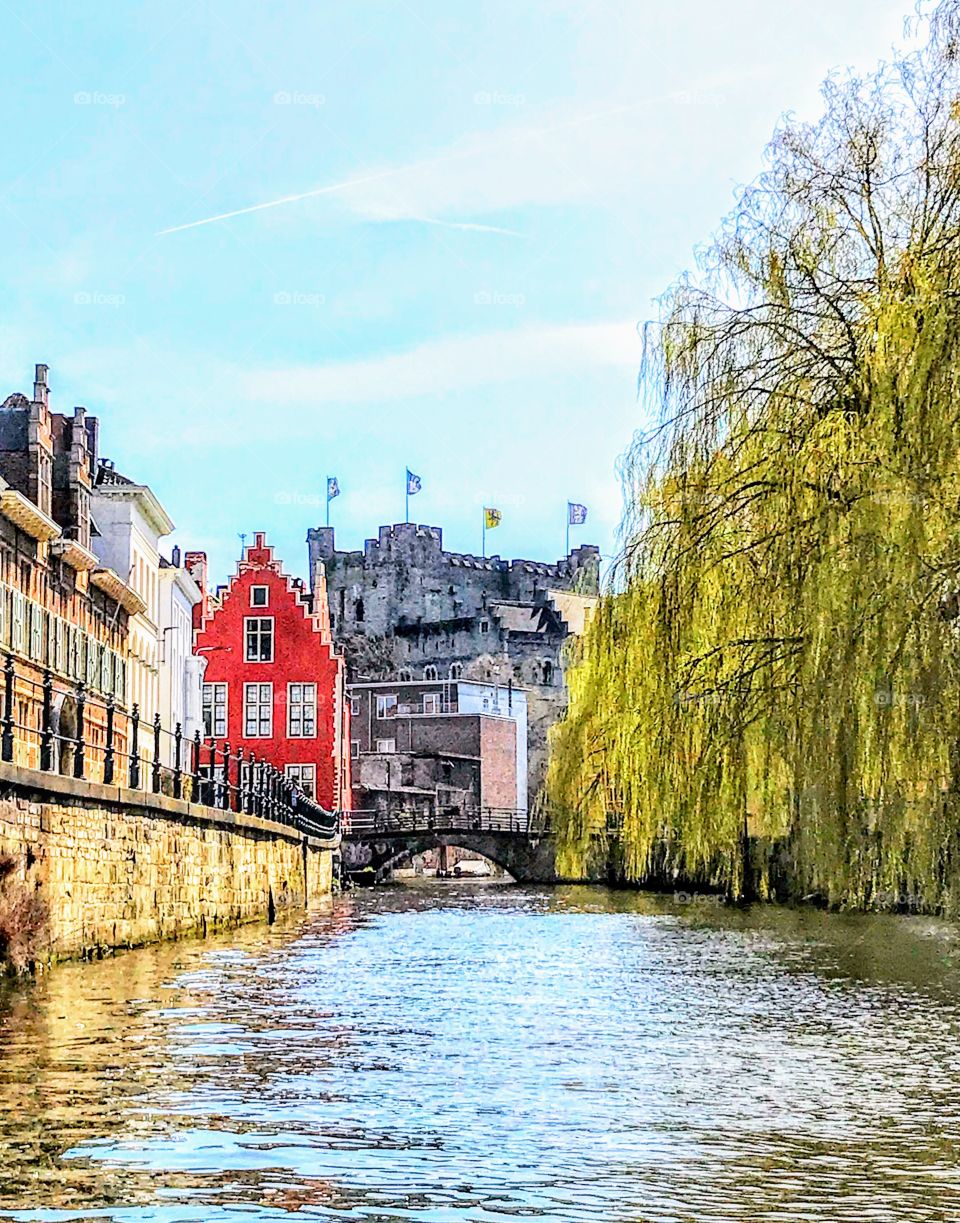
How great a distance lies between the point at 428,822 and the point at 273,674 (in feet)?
31.2

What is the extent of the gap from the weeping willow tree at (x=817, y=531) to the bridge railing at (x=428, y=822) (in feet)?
172

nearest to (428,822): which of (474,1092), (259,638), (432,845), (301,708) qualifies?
(432,845)

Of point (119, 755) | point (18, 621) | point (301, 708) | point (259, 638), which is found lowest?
point (119, 755)

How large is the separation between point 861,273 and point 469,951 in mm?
12476

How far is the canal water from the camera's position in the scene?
8133mm

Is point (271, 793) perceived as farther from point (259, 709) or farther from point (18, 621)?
point (259, 709)

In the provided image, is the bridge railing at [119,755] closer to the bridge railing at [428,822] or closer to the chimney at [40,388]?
the chimney at [40,388]

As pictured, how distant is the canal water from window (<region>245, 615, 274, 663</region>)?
45.0 m

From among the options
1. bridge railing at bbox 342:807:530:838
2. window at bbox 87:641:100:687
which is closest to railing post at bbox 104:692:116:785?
window at bbox 87:641:100:687

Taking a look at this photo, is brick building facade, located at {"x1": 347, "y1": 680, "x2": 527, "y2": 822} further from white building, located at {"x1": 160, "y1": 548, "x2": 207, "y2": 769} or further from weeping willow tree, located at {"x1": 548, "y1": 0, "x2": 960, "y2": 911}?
weeping willow tree, located at {"x1": 548, "y1": 0, "x2": 960, "y2": 911}

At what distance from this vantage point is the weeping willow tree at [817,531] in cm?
1268

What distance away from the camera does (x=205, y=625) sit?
219ft

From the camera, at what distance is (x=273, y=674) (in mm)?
66500

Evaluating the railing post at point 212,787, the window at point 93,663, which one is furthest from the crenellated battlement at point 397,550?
the railing post at point 212,787
